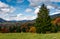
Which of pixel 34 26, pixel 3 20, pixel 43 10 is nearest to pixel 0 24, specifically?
pixel 3 20

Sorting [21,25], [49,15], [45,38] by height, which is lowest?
[45,38]

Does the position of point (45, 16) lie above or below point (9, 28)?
above

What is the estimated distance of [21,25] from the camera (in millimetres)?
9070

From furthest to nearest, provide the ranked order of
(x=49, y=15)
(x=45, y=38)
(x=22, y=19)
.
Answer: (x=22, y=19), (x=49, y=15), (x=45, y=38)

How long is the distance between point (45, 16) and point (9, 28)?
8.28 feet

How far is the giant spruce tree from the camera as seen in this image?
892 centimetres

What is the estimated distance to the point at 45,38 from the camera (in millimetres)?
5480

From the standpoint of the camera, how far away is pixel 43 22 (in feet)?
29.8

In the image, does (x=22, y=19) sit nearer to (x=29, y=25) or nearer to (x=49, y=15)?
(x=29, y=25)

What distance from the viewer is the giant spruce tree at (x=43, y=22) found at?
29.3 ft

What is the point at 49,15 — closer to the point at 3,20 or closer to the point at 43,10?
the point at 43,10

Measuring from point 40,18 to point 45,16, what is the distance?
0.35m

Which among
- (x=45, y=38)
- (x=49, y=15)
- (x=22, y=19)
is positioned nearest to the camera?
(x=45, y=38)

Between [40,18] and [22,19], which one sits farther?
[22,19]
